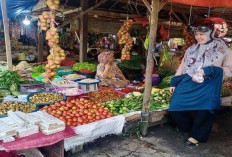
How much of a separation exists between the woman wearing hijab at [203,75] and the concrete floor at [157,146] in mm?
213

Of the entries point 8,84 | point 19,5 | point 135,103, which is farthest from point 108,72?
point 19,5

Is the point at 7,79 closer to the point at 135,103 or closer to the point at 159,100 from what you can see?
the point at 135,103

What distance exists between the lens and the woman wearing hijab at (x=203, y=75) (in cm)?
357

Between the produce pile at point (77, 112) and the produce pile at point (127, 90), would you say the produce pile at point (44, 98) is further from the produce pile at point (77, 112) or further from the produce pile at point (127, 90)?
the produce pile at point (127, 90)

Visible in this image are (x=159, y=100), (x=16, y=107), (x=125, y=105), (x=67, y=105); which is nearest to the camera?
(x=16, y=107)

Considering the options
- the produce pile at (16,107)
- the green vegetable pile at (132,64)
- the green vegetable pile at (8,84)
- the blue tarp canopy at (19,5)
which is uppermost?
the blue tarp canopy at (19,5)

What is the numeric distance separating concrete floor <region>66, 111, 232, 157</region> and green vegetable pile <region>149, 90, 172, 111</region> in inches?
18.3

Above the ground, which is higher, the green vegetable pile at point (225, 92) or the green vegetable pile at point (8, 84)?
the green vegetable pile at point (8, 84)

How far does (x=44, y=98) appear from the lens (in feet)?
13.0

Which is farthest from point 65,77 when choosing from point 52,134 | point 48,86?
point 52,134

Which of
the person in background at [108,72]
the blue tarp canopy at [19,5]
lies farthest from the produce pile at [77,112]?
the blue tarp canopy at [19,5]

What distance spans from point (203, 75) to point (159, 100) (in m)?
1.19

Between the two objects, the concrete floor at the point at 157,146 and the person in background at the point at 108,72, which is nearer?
the concrete floor at the point at 157,146

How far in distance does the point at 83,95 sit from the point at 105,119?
1254 mm
